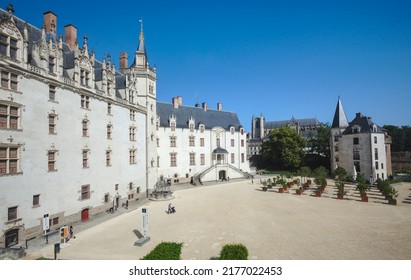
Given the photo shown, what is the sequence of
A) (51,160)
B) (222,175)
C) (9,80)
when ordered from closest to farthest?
(9,80) → (51,160) → (222,175)

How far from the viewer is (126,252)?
1248 centimetres

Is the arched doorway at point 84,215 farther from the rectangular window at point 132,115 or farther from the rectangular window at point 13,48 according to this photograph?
the rectangular window at point 13,48

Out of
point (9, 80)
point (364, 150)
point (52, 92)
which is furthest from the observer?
point (364, 150)

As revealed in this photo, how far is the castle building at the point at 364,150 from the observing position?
40.2m

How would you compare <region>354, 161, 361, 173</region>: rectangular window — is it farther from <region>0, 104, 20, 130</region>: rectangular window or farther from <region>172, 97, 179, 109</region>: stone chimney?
<region>0, 104, 20, 130</region>: rectangular window

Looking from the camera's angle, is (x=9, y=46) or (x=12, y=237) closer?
(x=12, y=237)

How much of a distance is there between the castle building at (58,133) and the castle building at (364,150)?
38.4 metres

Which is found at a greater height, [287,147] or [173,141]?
[173,141]

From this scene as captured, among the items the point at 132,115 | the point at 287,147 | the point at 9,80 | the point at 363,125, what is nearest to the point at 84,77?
the point at 9,80

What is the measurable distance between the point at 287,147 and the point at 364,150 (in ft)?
50.7

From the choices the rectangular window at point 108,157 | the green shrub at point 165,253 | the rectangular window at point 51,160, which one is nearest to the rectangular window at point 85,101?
the rectangular window at point 108,157

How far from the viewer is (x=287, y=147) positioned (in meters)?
53.2

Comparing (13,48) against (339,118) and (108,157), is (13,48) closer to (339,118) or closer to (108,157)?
(108,157)
